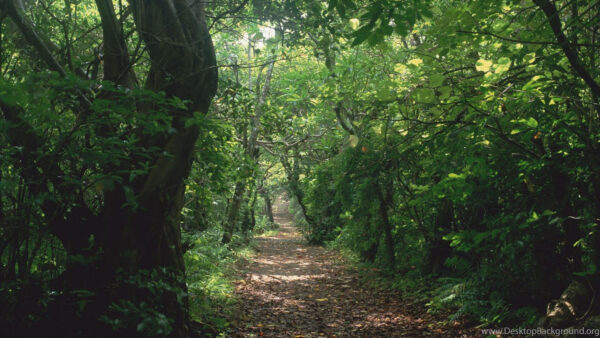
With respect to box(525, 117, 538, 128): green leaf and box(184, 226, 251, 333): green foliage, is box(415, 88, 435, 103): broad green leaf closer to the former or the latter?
box(525, 117, 538, 128): green leaf

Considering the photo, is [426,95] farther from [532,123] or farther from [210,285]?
[210,285]

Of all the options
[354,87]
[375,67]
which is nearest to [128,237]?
[354,87]

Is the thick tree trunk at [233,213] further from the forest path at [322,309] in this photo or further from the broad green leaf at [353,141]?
the broad green leaf at [353,141]

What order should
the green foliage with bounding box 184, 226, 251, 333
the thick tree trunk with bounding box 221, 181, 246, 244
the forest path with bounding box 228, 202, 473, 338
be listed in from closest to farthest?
the green foliage with bounding box 184, 226, 251, 333
the forest path with bounding box 228, 202, 473, 338
the thick tree trunk with bounding box 221, 181, 246, 244

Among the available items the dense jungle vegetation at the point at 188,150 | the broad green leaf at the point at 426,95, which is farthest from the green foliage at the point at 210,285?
the broad green leaf at the point at 426,95

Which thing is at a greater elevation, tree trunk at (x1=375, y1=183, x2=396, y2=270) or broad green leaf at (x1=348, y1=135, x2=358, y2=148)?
broad green leaf at (x1=348, y1=135, x2=358, y2=148)

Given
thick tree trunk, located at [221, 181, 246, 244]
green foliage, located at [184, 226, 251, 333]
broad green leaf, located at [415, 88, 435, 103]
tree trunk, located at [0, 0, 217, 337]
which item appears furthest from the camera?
thick tree trunk, located at [221, 181, 246, 244]

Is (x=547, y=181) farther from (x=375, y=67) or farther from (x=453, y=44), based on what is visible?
(x=375, y=67)

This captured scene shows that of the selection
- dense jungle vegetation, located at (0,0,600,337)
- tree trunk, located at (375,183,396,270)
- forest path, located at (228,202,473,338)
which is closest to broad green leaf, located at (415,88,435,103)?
dense jungle vegetation, located at (0,0,600,337)

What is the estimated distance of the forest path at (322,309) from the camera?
5539 millimetres

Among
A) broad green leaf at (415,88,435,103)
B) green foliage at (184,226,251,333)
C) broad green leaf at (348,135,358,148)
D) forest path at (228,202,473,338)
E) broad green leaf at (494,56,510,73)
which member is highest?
broad green leaf at (494,56,510,73)

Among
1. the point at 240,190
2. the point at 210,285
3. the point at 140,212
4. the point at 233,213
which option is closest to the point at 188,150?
the point at 140,212

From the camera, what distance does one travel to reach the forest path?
5539 mm

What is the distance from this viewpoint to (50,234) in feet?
10.9
